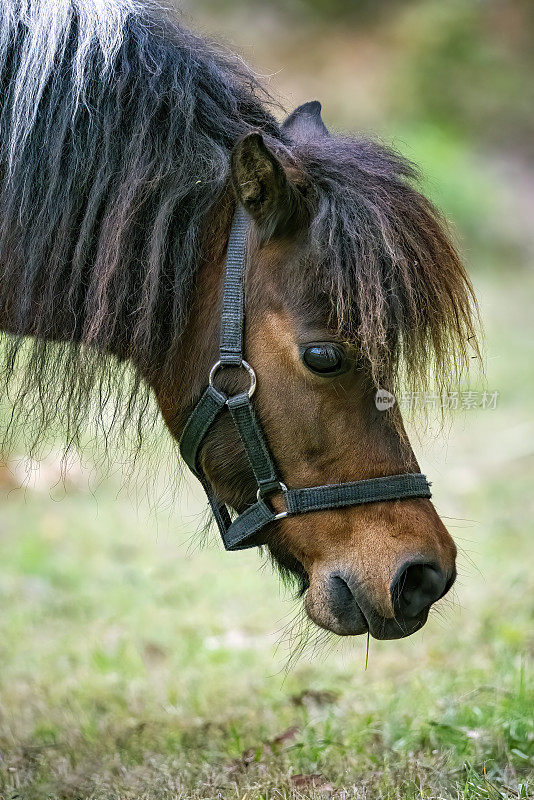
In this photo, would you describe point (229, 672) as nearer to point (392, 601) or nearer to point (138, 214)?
point (392, 601)

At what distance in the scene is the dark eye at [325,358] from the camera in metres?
2.32

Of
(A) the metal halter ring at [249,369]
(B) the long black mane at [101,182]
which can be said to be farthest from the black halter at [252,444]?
(B) the long black mane at [101,182]

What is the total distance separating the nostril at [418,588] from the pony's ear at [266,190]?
975 millimetres

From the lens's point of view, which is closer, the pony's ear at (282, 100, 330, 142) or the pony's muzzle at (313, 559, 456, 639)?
the pony's muzzle at (313, 559, 456, 639)

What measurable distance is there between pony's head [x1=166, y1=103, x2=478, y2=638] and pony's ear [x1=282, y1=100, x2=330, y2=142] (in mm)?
331

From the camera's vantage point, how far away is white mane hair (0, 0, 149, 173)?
2461 mm

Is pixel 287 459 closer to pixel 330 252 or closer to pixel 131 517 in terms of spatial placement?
pixel 330 252

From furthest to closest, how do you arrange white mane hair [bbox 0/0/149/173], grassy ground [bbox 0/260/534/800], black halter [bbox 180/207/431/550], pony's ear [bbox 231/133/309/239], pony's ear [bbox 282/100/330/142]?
pony's ear [bbox 282/100/330/142] < grassy ground [bbox 0/260/534/800] < white mane hair [bbox 0/0/149/173] < black halter [bbox 180/207/431/550] < pony's ear [bbox 231/133/309/239]

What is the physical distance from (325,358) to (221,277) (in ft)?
1.27

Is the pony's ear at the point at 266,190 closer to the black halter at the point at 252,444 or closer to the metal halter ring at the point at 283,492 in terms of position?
the black halter at the point at 252,444

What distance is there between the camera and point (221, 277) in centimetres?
245

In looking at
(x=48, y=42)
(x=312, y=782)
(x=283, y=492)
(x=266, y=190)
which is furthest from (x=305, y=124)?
(x=312, y=782)

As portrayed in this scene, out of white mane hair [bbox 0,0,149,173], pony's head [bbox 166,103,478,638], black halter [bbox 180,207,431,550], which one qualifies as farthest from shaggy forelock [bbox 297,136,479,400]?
white mane hair [bbox 0,0,149,173]

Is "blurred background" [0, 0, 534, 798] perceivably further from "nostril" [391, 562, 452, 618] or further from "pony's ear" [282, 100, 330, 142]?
"nostril" [391, 562, 452, 618]
